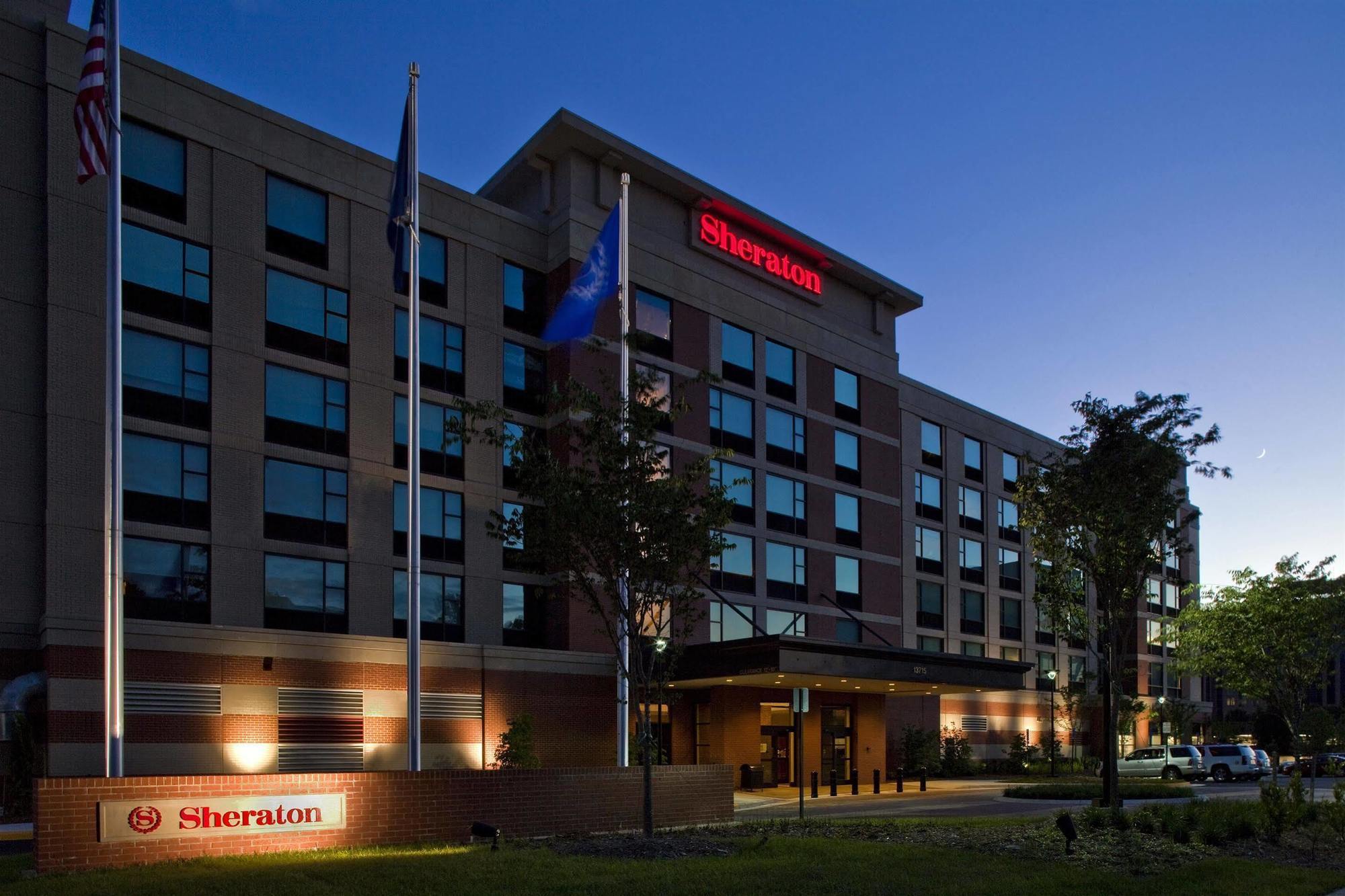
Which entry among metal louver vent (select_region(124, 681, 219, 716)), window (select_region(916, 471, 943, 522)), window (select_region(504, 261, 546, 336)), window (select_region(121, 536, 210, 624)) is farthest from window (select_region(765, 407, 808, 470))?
metal louver vent (select_region(124, 681, 219, 716))

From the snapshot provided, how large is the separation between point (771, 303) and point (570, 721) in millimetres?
19164

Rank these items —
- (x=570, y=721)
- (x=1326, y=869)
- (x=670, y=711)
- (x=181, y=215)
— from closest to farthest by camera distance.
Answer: (x=1326, y=869)
(x=181, y=215)
(x=570, y=721)
(x=670, y=711)

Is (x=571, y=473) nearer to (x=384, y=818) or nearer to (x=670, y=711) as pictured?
(x=384, y=818)

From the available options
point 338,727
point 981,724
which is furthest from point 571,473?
point 981,724

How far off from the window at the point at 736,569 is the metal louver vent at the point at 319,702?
14.4m

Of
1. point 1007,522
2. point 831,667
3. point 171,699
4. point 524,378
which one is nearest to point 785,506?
point 831,667

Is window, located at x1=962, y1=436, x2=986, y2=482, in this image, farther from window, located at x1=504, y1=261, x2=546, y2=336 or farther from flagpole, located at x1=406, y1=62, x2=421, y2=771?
flagpole, located at x1=406, y1=62, x2=421, y2=771

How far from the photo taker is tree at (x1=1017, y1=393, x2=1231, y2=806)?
939 inches

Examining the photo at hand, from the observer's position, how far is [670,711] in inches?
1697

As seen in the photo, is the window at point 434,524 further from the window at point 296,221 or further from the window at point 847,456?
the window at point 847,456

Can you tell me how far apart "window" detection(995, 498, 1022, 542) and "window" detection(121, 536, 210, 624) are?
1733 inches

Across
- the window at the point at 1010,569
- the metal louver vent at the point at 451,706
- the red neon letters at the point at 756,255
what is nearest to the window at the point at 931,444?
the window at the point at 1010,569

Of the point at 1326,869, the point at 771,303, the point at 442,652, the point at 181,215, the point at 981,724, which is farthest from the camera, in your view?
the point at 981,724

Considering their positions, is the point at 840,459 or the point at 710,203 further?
the point at 840,459
